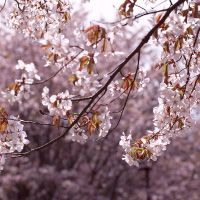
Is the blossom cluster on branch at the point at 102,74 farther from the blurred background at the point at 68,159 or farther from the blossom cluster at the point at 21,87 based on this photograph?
the blurred background at the point at 68,159

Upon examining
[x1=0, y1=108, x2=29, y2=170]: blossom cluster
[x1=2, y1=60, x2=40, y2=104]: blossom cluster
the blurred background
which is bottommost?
[x1=0, y1=108, x2=29, y2=170]: blossom cluster

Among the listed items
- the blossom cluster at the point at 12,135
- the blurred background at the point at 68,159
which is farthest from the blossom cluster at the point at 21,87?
the blurred background at the point at 68,159

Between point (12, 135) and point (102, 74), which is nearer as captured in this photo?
point (102, 74)

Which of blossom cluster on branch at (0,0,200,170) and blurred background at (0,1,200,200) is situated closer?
blossom cluster on branch at (0,0,200,170)

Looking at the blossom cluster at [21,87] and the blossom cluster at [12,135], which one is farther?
the blossom cluster at [12,135]

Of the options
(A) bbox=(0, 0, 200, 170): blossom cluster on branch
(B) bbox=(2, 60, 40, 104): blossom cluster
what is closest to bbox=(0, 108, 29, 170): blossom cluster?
(A) bbox=(0, 0, 200, 170): blossom cluster on branch

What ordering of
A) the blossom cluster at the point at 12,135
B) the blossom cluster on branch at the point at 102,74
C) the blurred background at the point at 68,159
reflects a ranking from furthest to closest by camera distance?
the blurred background at the point at 68,159 → the blossom cluster at the point at 12,135 → the blossom cluster on branch at the point at 102,74

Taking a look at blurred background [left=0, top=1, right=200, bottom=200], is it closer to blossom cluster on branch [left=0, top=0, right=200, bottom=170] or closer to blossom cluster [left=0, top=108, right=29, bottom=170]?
blossom cluster on branch [left=0, top=0, right=200, bottom=170]

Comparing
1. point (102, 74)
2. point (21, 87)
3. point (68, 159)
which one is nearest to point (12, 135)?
point (21, 87)

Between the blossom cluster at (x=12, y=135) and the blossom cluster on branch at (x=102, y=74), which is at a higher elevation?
the blossom cluster on branch at (x=102, y=74)

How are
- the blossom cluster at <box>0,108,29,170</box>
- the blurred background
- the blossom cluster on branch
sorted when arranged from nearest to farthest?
1. the blossom cluster on branch
2. the blossom cluster at <box>0,108,29,170</box>
3. the blurred background

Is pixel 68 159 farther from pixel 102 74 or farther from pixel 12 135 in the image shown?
pixel 102 74

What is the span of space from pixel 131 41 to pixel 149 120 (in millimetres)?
3032

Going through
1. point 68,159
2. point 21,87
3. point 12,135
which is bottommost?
point 12,135
